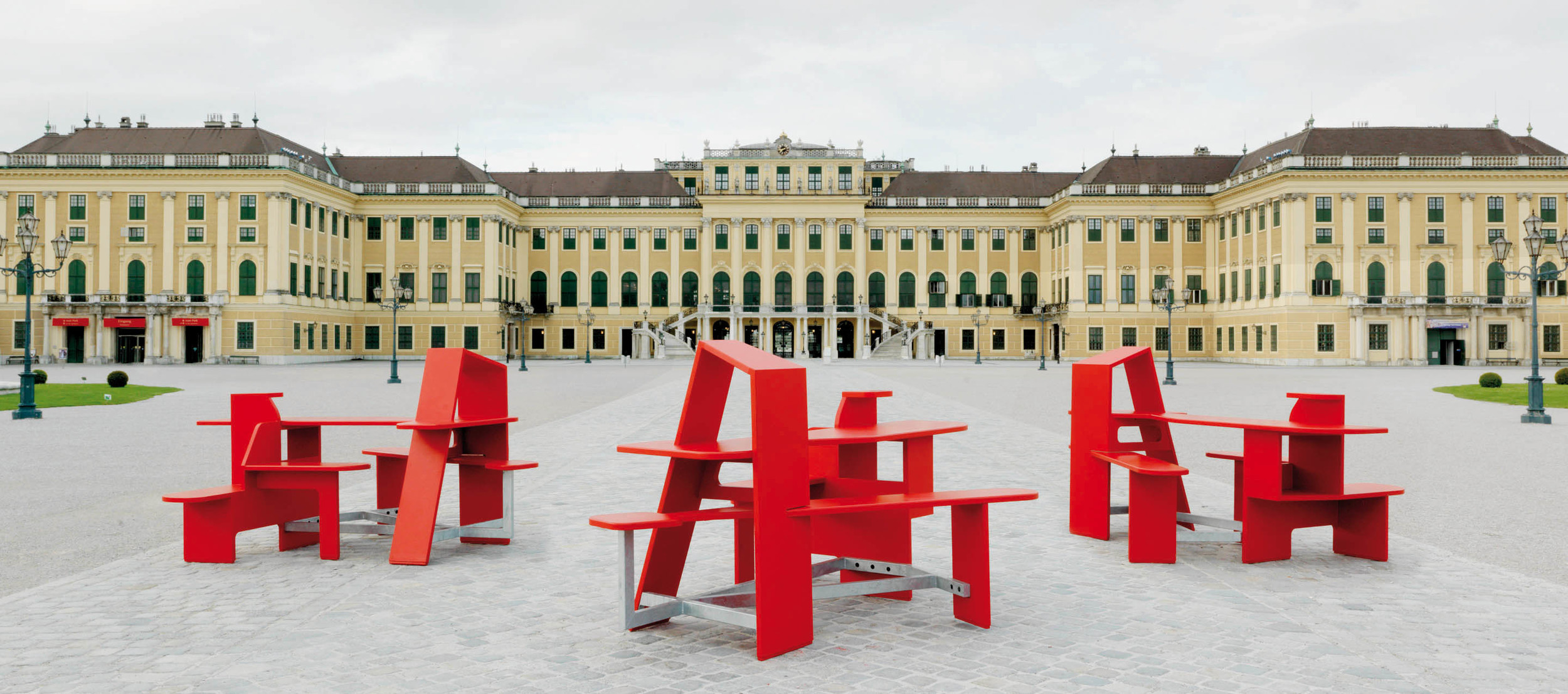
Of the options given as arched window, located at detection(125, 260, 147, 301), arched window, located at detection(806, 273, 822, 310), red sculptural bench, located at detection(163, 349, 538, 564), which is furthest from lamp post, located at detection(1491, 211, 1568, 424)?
arched window, located at detection(125, 260, 147, 301)

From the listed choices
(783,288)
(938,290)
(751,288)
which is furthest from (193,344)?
(938,290)

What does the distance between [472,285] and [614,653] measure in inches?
2547

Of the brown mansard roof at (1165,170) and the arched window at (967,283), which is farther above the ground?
the brown mansard roof at (1165,170)


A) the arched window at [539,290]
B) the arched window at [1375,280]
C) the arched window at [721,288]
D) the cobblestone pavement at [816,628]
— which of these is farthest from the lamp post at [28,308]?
the arched window at [1375,280]

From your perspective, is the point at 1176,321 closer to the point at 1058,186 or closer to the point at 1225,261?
the point at 1225,261

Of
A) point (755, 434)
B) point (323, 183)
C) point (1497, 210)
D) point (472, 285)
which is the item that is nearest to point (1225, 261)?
point (1497, 210)

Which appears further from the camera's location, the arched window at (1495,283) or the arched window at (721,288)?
the arched window at (721,288)

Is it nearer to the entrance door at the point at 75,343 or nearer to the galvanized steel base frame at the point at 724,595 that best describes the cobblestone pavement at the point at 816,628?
the galvanized steel base frame at the point at 724,595

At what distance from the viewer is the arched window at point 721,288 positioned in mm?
71438

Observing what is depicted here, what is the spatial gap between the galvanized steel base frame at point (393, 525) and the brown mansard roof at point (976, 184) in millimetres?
66334

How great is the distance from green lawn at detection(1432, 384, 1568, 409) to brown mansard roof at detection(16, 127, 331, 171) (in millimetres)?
56625

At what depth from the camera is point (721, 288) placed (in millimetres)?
71750

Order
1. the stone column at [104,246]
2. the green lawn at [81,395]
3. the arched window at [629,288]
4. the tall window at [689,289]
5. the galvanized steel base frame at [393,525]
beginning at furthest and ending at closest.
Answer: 1. the arched window at [629,288]
2. the tall window at [689,289]
3. the stone column at [104,246]
4. the green lawn at [81,395]
5. the galvanized steel base frame at [393,525]

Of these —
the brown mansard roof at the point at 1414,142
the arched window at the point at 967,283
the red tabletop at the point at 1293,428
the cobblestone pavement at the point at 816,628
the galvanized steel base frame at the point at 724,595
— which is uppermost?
the brown mansard roof at the point at 1414,142
